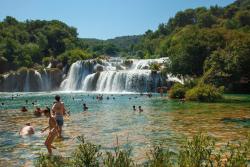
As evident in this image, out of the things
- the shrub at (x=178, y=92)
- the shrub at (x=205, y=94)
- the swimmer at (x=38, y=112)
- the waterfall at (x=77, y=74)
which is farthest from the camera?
the waterfall at (x=77, y=74)

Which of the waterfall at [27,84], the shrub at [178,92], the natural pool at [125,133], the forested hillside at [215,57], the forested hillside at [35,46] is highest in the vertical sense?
the forested hillside at [35,46]

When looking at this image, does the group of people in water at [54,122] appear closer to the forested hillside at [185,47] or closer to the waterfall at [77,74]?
the forested hillside at [185,47]

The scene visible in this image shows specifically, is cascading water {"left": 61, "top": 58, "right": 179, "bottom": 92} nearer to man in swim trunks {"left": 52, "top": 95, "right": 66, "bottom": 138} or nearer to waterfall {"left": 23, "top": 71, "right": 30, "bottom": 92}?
waterfall {"left": 23, "top": 71, "right": 30, "bottom": 92}

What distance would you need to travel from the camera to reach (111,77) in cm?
7200

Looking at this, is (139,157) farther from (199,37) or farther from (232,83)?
(199,37)

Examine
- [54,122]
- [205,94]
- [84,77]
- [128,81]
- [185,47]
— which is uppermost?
[185,47]

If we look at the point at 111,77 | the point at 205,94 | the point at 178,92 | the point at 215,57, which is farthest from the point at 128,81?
the point at 205,94

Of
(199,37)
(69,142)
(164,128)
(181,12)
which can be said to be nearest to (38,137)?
(69,142)

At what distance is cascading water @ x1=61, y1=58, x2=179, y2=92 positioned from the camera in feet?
228

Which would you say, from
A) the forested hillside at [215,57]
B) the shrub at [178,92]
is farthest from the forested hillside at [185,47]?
the shrub at [178,92]

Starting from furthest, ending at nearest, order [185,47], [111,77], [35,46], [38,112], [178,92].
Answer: [35,46] → [111,77] → [185,47] → [178,92] → [38,112]

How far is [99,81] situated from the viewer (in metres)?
74.1

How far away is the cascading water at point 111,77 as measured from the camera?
69375mm

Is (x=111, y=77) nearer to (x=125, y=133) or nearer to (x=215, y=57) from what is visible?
(x=215, y=57)
